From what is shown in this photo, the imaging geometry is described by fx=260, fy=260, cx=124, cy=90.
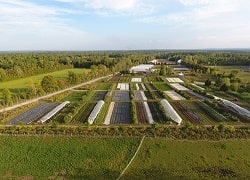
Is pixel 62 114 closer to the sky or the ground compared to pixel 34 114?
closer to the sky

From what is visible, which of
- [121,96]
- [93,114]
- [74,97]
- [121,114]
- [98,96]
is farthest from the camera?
[98,96]

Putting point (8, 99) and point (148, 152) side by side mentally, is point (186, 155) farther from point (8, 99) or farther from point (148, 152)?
point (8, 99)

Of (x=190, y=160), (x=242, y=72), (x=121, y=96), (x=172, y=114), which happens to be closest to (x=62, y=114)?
(x=172, y=114)

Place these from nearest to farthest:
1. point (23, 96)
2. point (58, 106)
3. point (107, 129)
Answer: point (107, 129) → point (58, 106) → point (23, 96)

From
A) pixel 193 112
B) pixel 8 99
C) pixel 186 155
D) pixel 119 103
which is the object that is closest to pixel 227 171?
pixel 186 155

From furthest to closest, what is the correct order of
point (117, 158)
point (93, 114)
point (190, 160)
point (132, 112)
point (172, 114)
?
point (132, 112), point (93, 114), point (172, 114), point (117, 158), point (190, 160)

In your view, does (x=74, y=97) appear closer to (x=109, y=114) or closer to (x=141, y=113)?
(x=109, y=114)

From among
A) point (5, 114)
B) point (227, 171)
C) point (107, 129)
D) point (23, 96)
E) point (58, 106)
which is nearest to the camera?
point (227, 171)
